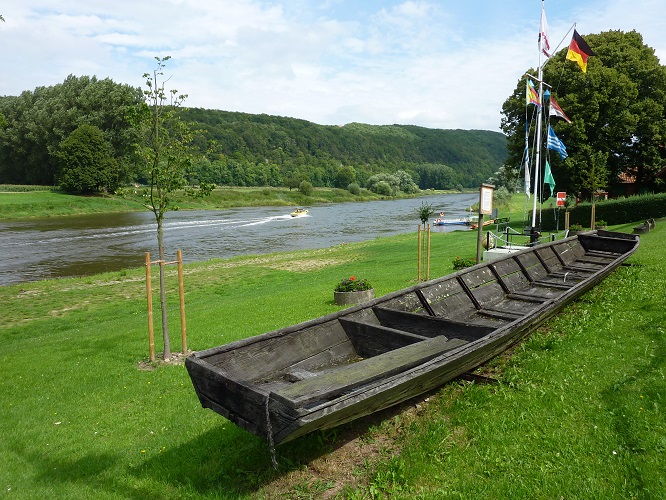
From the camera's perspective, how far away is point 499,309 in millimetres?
7996

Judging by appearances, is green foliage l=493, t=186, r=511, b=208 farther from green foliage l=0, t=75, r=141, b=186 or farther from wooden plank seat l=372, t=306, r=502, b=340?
green foliage l=0, t=75, r=141, b=186

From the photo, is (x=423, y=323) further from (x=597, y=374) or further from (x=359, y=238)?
(x=359, y=238)

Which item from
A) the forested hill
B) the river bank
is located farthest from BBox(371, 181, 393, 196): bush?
the river bank

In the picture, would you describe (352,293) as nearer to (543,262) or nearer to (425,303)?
(425,303)

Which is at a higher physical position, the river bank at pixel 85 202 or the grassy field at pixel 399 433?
the river bank at pixel 85 202

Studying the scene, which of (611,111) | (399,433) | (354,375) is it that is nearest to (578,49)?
(611,111)

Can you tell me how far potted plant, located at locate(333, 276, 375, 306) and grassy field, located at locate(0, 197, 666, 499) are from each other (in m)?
3.02

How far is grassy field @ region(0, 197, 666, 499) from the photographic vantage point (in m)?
4.04

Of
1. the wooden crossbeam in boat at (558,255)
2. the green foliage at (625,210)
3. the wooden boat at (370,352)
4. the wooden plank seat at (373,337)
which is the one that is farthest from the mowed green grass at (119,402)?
the green foliage at (625,210)

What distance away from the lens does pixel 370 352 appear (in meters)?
5.98

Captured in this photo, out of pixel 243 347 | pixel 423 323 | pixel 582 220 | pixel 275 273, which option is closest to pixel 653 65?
pixel 582 220

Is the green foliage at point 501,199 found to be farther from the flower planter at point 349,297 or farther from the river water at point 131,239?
the flower planter at point 349,297

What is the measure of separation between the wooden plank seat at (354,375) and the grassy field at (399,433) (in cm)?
59

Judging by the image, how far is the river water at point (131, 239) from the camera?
26.4 m
